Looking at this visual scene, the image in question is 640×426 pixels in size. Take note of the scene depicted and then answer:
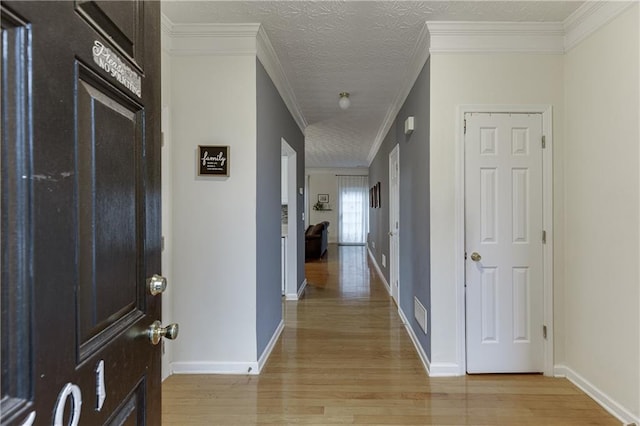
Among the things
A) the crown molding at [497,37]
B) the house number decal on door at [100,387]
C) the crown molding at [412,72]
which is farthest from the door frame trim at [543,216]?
the house number decal on door at [100,387]

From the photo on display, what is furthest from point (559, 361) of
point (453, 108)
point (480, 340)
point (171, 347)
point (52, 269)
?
point (52, 269)

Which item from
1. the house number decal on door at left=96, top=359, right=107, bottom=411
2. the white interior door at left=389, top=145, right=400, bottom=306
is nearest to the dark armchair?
the white interior door at left=389, top=145, right=400, bottom=306

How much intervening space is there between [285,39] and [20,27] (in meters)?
2.22

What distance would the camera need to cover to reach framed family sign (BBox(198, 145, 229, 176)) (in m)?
2.33

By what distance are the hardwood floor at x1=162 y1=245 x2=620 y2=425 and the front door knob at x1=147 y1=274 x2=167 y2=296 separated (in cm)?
136

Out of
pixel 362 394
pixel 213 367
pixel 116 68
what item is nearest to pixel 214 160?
pixel 213 367

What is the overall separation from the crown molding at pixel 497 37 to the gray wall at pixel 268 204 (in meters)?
1.33

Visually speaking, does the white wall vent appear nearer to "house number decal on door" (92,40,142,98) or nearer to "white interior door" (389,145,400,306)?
"white interior door" (389,145,400,306)

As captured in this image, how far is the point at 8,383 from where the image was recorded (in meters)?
0.46

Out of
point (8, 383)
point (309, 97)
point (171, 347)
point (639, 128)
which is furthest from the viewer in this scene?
point (309, 97)

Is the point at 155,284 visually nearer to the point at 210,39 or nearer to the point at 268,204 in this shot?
the point at 268,204

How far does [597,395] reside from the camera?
2035 mm

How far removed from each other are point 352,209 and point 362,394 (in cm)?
839

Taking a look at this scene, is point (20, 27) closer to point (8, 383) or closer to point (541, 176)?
point (8, 383)
